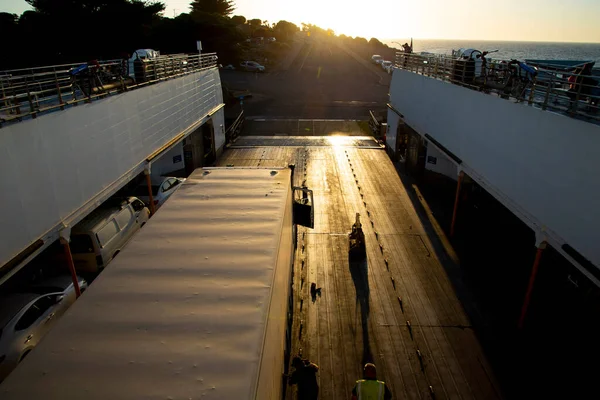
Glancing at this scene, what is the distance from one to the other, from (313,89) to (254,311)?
47.6 m

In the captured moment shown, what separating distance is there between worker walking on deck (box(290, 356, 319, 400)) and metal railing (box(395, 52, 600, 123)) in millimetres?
6789

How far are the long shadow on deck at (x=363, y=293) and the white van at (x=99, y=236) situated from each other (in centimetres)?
603

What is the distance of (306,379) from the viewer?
689 centimetres

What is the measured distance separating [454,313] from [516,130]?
467 cm

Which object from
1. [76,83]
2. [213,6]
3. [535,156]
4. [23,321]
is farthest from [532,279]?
[213,6]

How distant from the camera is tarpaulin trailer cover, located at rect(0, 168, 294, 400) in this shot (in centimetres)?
385

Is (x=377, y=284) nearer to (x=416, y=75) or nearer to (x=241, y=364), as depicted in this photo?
(x=241, y=364)

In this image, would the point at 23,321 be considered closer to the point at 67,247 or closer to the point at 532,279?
the point at 67,247

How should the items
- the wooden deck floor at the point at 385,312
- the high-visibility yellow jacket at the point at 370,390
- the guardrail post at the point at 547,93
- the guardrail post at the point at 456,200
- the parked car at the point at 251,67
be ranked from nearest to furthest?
the high-visibility yellow jacket at the point at 370,390 < the wooden deck floor at the point at 385,312 < the guardrail post at the point at 547,93 < the guardrail post at the point at 456,200 < the parked car at the point at 251,67

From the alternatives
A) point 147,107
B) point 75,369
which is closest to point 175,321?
point 75,369

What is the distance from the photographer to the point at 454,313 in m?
9.51

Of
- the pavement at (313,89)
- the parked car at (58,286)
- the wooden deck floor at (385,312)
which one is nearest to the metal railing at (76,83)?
the parked car at (58,286)

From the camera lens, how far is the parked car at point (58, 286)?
8.72 meters

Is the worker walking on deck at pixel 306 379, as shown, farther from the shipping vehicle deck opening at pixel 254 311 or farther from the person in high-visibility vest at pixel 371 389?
the person in high-visibility vest at pixel 371 389
